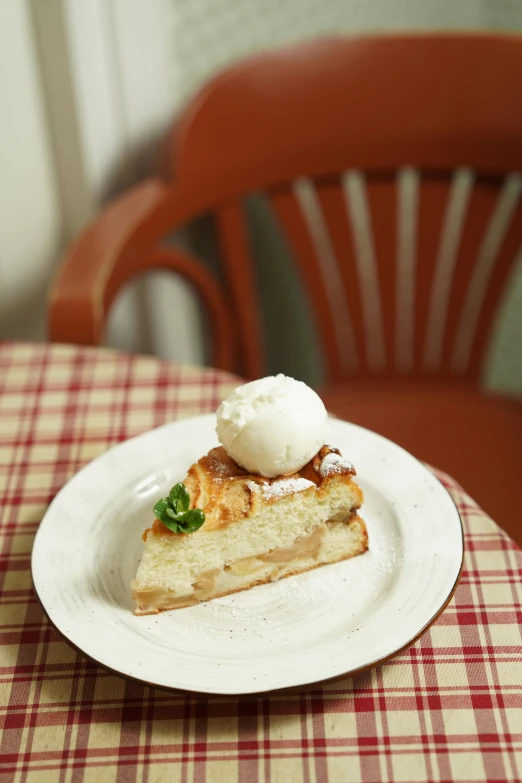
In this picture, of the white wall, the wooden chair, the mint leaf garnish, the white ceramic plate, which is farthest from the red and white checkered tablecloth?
the white wall

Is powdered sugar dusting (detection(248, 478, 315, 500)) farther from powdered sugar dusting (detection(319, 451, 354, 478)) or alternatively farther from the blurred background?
the blurred background

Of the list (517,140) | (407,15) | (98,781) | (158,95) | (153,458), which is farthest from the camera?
(407,15)

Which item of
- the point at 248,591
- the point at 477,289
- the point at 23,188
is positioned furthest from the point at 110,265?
the point at 477,289

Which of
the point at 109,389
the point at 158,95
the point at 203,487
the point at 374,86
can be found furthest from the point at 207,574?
the point at 158,95

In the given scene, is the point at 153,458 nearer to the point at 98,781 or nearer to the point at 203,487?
the point at 203,487

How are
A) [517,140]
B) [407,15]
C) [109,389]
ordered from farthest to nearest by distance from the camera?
[407,15]
[517,140]
[109,389]

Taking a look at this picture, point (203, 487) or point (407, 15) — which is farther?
point (407, 15)

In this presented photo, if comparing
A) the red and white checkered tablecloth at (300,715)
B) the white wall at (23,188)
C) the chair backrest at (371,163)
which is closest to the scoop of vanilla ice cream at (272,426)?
the red and white checkered tablecloth at (300,715)
